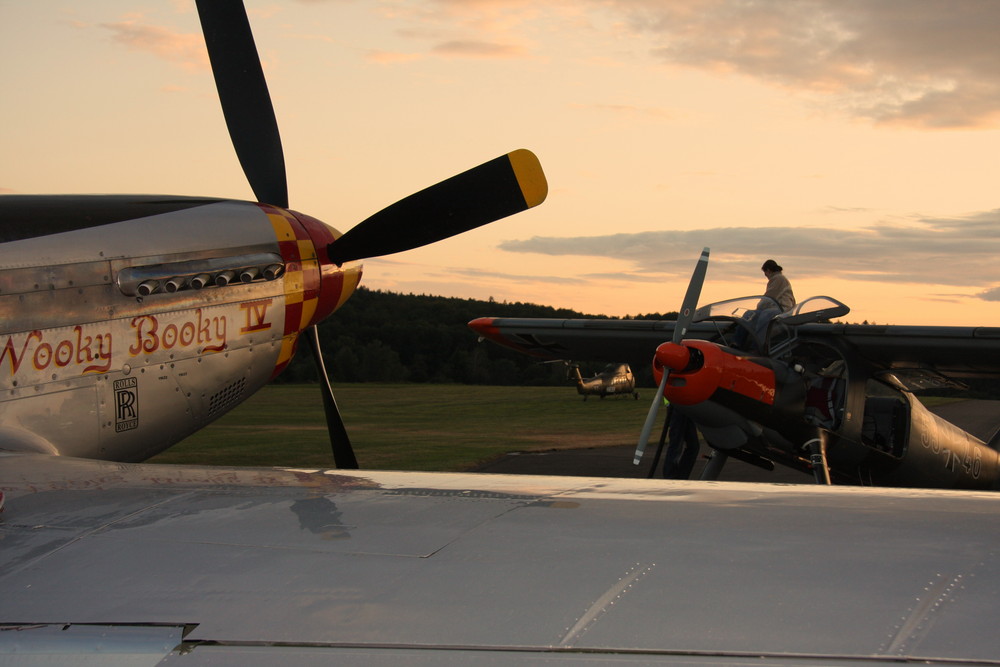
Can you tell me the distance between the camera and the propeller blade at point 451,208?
5328 millimetres

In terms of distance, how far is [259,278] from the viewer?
16.4 ft

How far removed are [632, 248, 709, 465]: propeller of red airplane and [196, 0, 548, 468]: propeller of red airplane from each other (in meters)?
5.14

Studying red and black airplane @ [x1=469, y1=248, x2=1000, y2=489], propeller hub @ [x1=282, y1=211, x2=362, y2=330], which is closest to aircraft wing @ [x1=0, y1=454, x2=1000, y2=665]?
propeller hub @ [x1=282, y1=211, x2=362, y2=330]

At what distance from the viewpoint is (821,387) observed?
11391mm

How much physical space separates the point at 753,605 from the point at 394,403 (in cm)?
3601

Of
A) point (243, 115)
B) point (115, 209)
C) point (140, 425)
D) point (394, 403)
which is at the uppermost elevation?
point (243, 115)

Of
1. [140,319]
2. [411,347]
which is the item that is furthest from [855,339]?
[411,347]

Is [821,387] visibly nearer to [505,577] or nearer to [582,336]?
[582,336]

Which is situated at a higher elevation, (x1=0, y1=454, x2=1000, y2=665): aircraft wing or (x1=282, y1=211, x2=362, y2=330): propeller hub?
(x1=282, y1=211, x2=362, y2=330): propeller hub

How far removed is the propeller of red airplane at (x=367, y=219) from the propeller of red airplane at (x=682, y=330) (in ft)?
16.9

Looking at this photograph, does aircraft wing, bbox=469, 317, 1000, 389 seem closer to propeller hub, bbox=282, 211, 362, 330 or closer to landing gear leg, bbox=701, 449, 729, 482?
landing gear leg, bbox=701, 449, 729, 482

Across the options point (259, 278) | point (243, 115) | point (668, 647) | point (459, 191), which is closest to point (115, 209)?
point (259, 278)

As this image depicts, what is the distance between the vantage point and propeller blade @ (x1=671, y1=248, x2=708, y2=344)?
11.2 m

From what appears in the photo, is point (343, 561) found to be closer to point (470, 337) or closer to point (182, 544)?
point (182, 544)
